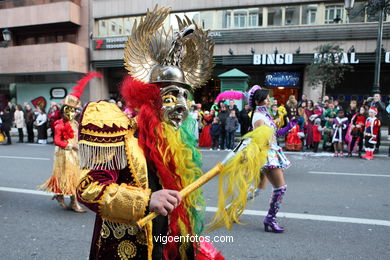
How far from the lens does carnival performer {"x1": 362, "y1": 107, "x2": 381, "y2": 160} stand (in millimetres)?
8453

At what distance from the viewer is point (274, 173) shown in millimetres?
3582

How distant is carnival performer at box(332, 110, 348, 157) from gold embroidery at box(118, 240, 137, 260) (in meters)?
8.83

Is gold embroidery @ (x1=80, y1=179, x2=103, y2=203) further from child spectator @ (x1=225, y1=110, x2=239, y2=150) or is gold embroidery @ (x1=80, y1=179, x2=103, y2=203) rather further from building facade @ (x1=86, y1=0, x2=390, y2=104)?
building facade @ (x1=86, y1=0, x2=390, y2=104)

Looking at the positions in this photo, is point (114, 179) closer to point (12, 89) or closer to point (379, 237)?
point (379, 237)

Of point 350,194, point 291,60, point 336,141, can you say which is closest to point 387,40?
point 291,60

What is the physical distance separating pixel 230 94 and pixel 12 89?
67.2 feet

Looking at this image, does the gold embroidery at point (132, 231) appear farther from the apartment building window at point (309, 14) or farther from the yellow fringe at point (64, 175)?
the apartment building window at point (309, 14)

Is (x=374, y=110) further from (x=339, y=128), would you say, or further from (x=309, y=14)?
(x=309, y=14)

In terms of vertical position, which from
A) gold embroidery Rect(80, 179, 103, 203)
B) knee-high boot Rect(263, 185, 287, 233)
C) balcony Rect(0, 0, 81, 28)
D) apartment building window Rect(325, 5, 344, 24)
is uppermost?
balcony Rect(0, 0, 81, 28)

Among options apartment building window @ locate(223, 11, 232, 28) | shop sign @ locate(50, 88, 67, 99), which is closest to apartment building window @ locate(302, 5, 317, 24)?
apartment building window @ locate(223, 11, 232, 28)

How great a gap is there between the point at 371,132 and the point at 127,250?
903 centimetres

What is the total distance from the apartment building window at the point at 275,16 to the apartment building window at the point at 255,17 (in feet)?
1.67

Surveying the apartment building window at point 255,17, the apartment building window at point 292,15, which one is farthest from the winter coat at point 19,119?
the apartment building window at point 292,15

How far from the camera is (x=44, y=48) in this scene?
1930 cm
